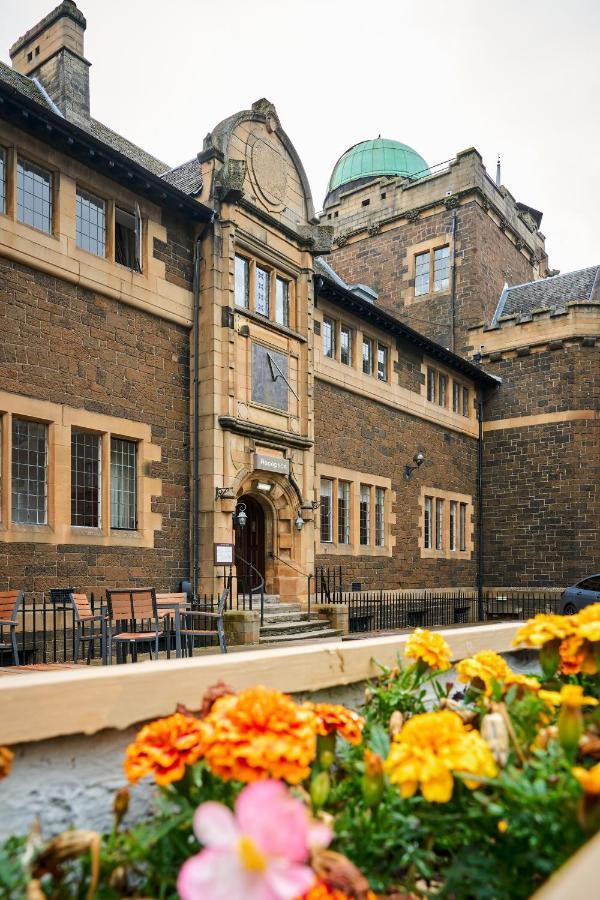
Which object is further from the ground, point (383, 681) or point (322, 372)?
point (322, 372)

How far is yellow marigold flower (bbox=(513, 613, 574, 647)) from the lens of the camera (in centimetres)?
229

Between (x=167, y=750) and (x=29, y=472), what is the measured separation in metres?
9.77

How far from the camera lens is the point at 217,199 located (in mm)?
13898

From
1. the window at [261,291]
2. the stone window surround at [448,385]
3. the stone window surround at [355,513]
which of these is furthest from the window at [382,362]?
the window at [261,291]

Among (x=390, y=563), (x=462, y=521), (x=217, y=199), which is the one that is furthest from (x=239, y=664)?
(x=462, y=521)

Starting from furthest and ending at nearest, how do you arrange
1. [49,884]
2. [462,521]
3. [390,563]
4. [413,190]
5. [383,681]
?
[413,190] < [462,521] < [390,563] < [383,681] < [49,884]

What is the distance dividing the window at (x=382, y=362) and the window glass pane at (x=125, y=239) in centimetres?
845

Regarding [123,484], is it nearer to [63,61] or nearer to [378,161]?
[63,61]

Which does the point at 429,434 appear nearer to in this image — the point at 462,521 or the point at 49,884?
the point at 462,521

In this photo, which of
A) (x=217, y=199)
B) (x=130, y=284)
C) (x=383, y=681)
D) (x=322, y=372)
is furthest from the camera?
(x=322, y=372)

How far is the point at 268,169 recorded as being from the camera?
15.3 meters

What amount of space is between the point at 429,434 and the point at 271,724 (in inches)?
810

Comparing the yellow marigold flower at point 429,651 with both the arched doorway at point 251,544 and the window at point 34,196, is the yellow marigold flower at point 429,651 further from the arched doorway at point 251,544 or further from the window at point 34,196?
the arched doorway at point 251,544

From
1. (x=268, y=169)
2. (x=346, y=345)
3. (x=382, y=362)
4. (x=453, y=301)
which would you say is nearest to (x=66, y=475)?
(x=268, y=169)
